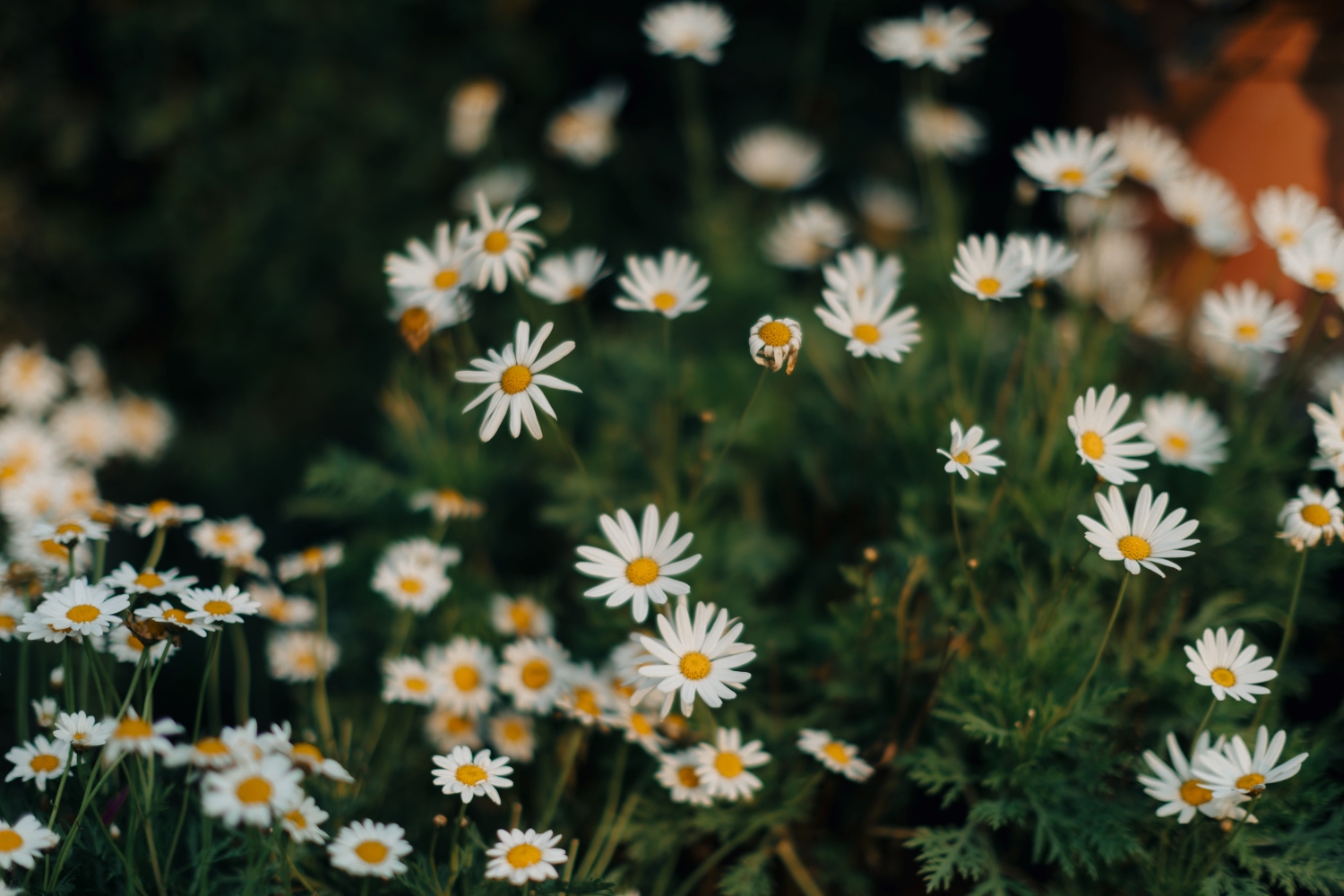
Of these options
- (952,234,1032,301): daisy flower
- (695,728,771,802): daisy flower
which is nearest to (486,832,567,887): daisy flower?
(695,728,771,802): daisy flower

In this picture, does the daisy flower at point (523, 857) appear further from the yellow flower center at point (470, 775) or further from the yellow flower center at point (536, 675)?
the yellow flower center at point (536, 675)

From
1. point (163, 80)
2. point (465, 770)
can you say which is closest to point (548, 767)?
point (465, 770)

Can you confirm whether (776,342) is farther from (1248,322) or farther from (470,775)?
(1248,322)

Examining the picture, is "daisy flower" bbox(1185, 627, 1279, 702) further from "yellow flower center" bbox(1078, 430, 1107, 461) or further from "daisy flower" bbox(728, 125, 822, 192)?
"daisy flower" bbox(728, 125, 822, 192)

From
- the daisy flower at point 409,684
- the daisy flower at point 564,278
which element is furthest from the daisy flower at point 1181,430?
the daisy flower at point 409,684

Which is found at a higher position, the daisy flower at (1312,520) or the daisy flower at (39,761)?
the daisy flower at (1312,520)

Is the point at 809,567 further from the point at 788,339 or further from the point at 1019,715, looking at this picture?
the point at 788,339
